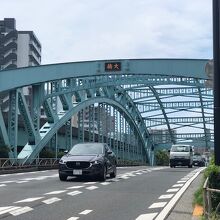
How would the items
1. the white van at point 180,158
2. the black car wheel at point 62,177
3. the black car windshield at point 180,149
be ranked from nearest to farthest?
the black car wheel at point 62,177, the white van at point 180,158, the black car windshield at point 180,149

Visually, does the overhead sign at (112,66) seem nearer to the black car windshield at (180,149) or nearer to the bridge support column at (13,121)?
the bridge support column at (13,121)

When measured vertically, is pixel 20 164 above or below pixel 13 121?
below

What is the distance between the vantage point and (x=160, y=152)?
116188mm

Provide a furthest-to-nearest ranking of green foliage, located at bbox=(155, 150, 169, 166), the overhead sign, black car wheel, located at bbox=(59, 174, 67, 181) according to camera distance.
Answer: green foliage, located at bbox=(155, 150, 169, 166)
the overhead sign
black car wheel, located at bbox=(59, 174, 67, 181)

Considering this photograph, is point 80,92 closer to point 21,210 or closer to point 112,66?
point 112,66

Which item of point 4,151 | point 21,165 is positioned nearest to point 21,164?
point 21,165

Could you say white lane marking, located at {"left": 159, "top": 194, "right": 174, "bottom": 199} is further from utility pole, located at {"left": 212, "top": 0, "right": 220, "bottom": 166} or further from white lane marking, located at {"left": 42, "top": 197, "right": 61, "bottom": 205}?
utility pole, located at {"left": 212, "top": 0, "right": 220, "bottom": 166}

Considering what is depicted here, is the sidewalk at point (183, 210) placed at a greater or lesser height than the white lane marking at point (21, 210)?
lesser

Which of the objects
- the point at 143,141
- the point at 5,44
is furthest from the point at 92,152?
the point at 5,44

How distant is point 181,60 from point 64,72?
31.9 feet

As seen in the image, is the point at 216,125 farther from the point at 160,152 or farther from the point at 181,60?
the point at 160,152

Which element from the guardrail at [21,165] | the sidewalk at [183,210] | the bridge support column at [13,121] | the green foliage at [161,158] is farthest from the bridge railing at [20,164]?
the green foliage at [161,158]

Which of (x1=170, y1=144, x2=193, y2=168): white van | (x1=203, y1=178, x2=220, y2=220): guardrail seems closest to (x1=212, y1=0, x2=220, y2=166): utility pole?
(x1=203, y1=178, x2=220, y2=220): guardrail

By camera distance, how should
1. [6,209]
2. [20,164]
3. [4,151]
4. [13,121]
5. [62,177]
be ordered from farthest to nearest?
1. [13,121]
2. [4,151]
3. [20,164]
4. [62,177]
5. [6,209]
